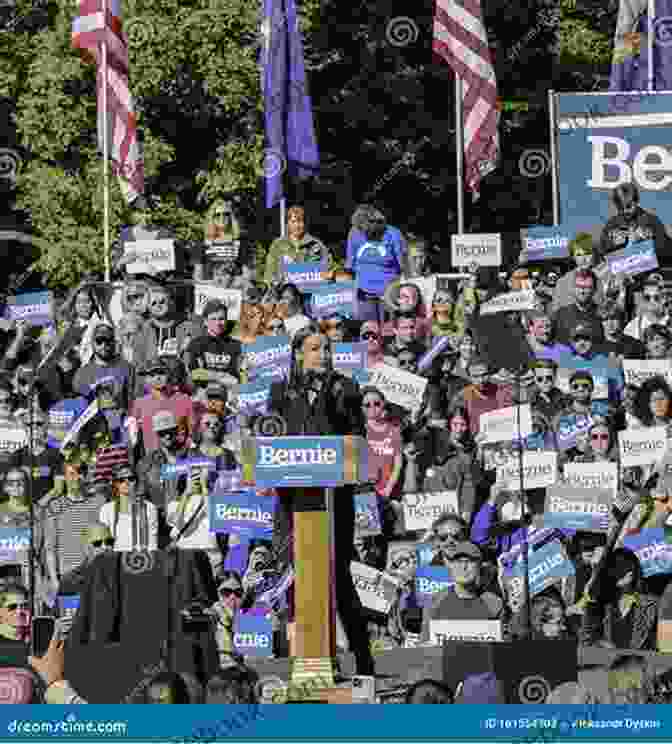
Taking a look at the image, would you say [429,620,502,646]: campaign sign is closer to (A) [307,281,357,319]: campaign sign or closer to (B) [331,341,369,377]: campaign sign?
(B) [331,341,369,377]: campaign sign

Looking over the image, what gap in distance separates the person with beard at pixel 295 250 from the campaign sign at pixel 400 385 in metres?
2.30

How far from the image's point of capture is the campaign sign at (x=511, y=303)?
65.1ft

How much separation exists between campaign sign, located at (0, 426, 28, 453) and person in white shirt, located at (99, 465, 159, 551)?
169 centimetres

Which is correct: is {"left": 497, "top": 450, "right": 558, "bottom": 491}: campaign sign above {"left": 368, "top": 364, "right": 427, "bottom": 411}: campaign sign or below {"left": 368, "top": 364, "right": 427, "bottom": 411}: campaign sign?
below

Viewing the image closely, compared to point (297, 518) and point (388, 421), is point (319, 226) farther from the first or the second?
point (297, 518)

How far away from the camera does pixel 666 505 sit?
17.4 metres

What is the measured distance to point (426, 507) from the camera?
1823cm

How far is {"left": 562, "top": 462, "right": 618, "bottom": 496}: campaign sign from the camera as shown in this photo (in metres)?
18.0

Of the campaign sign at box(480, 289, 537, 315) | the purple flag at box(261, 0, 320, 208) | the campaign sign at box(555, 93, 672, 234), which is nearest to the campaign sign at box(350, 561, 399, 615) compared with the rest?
the campaign sign at box(480, 289, 537, 315)

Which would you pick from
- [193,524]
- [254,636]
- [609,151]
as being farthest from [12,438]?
[609,151]

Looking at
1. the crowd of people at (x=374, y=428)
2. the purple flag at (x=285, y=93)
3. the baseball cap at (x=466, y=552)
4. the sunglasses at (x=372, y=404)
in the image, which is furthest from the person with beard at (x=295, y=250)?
the baseball cap at (x=466, y=552)

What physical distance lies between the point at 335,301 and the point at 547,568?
12.2 feet

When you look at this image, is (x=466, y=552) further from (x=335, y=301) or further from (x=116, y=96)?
(x=116, y=96)

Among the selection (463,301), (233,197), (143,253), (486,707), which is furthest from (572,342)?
(233,197)
